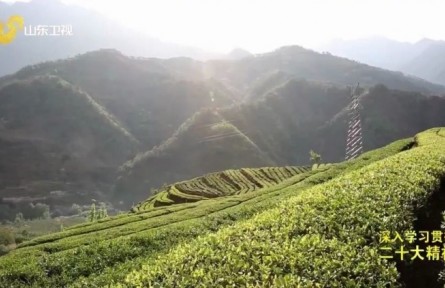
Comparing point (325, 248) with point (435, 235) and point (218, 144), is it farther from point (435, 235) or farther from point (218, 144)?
point (218, 144)

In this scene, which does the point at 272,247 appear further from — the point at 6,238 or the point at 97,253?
the point at 6,238

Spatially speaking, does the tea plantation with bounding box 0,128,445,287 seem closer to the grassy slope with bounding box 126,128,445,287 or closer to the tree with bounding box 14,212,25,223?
the grassy slope with bounding box 126,128,445,287

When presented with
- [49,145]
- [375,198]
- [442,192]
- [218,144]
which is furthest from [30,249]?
[49,145]

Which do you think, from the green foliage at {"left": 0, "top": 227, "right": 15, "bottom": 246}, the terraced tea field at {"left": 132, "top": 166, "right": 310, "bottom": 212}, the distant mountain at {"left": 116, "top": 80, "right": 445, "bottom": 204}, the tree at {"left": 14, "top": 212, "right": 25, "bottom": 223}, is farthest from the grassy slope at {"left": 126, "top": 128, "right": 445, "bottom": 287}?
the distant mountain at {"left": 116, "top": 80, "right": 445, "bottom": 204}

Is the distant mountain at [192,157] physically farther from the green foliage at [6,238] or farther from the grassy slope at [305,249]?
the grassy slope at [305,249]

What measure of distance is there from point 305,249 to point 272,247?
770mm

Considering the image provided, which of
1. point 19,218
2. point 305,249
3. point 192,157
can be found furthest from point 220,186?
point 192,157

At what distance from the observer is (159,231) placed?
1972 cm

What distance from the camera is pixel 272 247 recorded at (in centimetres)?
964

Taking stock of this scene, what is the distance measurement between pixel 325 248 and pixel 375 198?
522 centimetres

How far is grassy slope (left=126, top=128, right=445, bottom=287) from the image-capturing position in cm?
823

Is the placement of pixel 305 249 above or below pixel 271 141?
below

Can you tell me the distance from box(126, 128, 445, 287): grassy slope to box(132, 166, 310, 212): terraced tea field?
28822mm

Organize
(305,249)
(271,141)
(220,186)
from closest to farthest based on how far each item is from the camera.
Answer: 1. (305,249)
2. (220,186)
3. (271,141)
